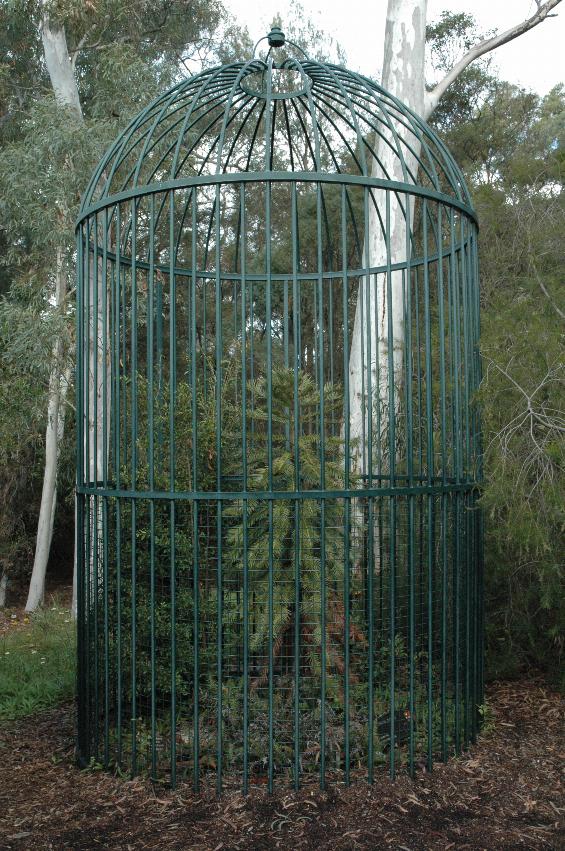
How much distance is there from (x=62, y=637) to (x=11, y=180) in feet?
16.9

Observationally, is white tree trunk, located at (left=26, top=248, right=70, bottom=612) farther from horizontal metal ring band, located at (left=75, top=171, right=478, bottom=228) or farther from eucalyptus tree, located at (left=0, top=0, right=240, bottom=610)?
horizontal metal ring band, located at (left=75, top=171, right=478, bottom=228)

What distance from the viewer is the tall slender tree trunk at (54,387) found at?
9555 millimetres

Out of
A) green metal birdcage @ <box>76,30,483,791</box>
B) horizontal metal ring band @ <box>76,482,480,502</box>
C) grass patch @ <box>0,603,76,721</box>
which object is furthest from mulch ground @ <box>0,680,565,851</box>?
horizontal metal ring band @ <box>76,482,480,502</box>

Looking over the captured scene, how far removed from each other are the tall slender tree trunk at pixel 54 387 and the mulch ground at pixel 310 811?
240 inches

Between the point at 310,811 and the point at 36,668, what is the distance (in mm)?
3187

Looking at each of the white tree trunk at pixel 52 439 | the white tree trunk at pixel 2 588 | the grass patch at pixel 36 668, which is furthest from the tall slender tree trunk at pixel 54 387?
the grass patch at pixel 36 668

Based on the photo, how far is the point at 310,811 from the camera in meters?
3.24

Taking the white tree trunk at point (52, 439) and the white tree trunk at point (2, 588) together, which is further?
the white tree trunk at point (2, 588)

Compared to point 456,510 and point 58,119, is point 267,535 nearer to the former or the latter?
point 456,510

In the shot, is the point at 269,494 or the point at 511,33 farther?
the point at 511,33

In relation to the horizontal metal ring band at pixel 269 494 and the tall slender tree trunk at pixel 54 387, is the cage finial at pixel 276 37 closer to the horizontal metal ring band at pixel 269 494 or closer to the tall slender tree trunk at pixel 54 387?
the horizontal metal ring band at pixel 269 494

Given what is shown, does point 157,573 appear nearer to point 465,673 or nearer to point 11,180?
point 465,673

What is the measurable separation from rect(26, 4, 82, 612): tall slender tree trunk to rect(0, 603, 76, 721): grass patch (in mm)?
1816

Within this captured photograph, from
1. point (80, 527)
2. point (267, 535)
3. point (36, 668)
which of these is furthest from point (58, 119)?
point (267, 535)
